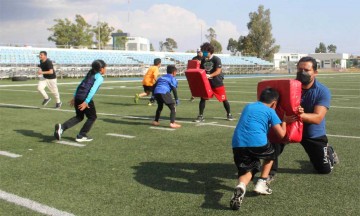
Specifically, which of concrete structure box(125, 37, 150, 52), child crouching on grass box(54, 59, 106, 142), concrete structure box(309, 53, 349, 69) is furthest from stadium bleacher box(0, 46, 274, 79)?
concrete structure box(309, 53, 349, 69)

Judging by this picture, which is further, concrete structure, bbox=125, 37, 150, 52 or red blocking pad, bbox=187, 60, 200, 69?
concrete structure, bbox=125, 37, 150, 52

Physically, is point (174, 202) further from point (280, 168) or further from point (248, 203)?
point (280, 168)

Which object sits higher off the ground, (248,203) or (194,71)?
(194,71)

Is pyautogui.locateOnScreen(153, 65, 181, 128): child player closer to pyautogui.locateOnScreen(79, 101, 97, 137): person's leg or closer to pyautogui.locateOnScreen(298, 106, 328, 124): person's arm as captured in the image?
pyautogui.locateOnScreen(79, 101, 97, 137): person's leg

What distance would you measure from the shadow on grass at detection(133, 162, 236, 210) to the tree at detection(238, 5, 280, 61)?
7595 centimetres

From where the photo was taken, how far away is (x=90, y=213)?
368cm

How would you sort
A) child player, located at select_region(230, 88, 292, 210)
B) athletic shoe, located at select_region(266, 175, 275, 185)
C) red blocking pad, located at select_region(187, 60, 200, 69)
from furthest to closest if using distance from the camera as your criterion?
red blocking pad, located at select_region(187, 60, 200, 69) < athletic shoe, located at select_region(266, 175, 275, 185) < child player, located at select_region(230, 88, 292, 210)

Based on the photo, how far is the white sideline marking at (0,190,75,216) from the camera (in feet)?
→ 12.1

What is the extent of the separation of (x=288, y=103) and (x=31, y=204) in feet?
9.47

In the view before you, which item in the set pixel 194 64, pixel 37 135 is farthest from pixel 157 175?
pixel 194 64

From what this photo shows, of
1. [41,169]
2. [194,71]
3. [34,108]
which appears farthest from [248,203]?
[34,108]

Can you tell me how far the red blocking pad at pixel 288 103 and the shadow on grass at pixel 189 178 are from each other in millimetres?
876

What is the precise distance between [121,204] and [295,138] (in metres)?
2.07

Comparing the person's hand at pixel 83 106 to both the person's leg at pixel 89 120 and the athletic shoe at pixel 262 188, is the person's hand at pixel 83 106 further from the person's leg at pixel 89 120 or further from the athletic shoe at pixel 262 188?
the athletic shoe at pixel 262 188
